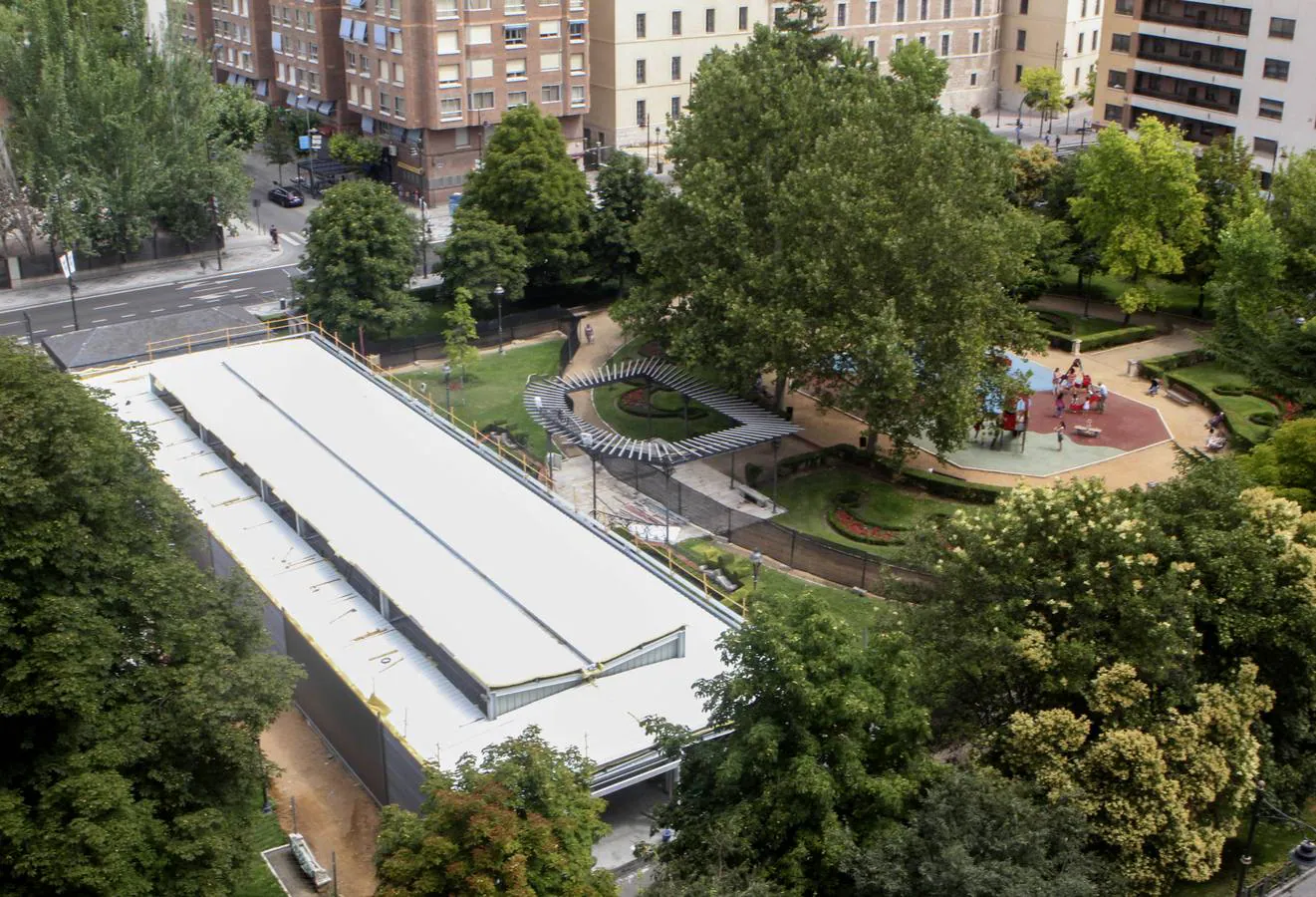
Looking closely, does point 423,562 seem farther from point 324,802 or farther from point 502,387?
point 502,387

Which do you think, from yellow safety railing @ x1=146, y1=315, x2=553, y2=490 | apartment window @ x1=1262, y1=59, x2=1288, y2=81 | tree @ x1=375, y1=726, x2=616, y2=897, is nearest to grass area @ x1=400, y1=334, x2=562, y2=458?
yellow safety railing @ x1=146, y1=315, x2=553, y2=490

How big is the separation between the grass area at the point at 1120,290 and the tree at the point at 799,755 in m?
52.5

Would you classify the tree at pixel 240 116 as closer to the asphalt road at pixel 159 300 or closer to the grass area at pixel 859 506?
the asphalt road at pixel 159 300

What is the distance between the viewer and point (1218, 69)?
97.5 metres

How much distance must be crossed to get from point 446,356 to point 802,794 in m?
46.8

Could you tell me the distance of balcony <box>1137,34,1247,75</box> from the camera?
96.2 meters

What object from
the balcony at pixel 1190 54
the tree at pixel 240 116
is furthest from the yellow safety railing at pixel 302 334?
the balcony at pixel 1190 54

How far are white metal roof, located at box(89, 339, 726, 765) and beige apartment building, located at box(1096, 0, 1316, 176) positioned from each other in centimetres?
6664

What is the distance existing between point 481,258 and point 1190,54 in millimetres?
56880

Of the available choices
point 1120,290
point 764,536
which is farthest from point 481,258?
point 1120,290

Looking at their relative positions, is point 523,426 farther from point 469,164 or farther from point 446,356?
point 469,164

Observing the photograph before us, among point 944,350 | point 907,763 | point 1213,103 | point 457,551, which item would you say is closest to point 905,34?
point 1213,103

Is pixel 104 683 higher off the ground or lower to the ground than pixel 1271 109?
lower

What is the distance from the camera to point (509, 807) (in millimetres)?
28859
